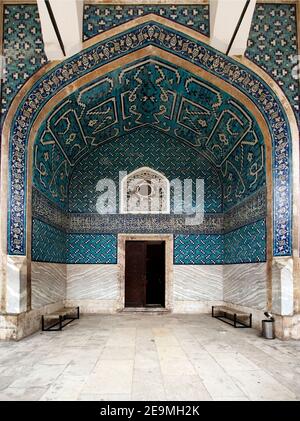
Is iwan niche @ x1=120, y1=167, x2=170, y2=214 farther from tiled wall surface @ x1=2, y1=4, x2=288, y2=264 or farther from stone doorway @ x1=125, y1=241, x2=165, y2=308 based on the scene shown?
tiled wall surface @ x1=2, y1=4, x2=288, y2=264

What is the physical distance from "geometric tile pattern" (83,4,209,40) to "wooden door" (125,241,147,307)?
464 cm

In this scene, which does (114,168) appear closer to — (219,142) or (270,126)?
(219,142)

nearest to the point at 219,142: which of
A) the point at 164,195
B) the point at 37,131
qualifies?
the point at 164,195

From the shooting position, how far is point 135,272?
29.0 ft

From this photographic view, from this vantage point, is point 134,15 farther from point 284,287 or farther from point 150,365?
point 150,365

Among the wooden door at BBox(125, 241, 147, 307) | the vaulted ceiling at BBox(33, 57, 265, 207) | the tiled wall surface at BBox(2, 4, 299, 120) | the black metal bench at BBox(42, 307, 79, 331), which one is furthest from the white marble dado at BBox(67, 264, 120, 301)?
the tiled wall surface at BBox(2, 4, 299, 120)

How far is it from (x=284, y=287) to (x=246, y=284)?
1.47 metres

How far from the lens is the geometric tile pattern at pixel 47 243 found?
6297 mm

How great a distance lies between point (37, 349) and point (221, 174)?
5466mm

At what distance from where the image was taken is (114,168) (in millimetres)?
8680

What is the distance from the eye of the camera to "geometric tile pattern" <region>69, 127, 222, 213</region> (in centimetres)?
866

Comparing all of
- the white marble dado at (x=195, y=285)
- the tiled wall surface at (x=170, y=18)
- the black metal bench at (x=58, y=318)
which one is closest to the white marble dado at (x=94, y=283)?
the black metal bench at (x=58, y=318)

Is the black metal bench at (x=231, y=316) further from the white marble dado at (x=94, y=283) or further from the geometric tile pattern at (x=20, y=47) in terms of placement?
the geometric tile pattern at (x=20, y=47)

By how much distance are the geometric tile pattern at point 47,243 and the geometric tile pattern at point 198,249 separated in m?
2.49
